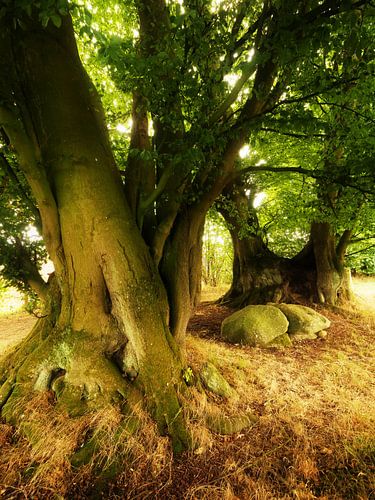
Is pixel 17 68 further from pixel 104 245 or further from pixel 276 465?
pixel 276 465

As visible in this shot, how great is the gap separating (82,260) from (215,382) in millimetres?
2224

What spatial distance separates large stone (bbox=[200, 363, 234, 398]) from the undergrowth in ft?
0.32

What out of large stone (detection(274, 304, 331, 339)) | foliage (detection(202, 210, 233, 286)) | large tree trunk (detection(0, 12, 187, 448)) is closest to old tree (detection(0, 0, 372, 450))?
large tree trunk (detection(0, 12, 187, 448))

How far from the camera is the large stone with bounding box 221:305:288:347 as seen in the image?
542cm

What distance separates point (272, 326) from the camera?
5605mm

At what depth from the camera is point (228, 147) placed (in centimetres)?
334

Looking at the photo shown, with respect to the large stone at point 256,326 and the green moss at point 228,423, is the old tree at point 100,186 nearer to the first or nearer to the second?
the green moss at point 228,423

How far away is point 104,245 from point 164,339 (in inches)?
49.9

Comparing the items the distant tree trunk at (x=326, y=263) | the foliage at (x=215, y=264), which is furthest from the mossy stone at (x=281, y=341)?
the foliage at (x=215, y=264)

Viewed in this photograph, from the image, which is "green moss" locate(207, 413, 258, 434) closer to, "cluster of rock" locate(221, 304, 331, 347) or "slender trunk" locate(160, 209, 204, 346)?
"slender trunk" locate(160, 209, 204, 346)

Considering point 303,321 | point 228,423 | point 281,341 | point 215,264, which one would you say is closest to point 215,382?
point 228,423

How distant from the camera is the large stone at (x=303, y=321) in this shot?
5859 millimetres

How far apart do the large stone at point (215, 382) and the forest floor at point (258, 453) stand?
0.27 ft

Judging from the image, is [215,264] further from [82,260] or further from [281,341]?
[82,260]
